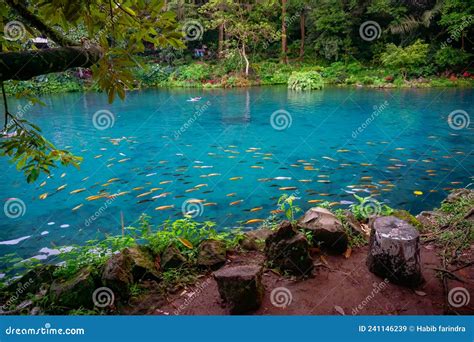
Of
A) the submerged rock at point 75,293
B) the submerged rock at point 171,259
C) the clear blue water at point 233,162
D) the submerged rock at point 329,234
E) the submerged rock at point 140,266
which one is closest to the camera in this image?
the submerged rock at point 75,293

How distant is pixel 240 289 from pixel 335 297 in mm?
863

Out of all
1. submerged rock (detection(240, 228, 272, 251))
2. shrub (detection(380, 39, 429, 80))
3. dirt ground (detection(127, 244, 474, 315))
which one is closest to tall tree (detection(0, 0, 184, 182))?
dirt ground (detection(127, 244, 474, 315))

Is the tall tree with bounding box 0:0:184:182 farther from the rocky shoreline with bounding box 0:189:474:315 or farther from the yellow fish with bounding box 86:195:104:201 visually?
the yellow fish with bounding box 86:195:104:201

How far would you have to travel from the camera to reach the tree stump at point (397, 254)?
116 inches

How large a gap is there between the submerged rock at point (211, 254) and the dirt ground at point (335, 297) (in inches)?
5.9

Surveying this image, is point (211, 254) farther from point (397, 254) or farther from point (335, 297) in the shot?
point (397, 254)

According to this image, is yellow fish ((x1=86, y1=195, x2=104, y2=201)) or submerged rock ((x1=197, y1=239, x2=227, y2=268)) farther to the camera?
yellow fish ((x1=86, y1=195, x2=104, y2=201))

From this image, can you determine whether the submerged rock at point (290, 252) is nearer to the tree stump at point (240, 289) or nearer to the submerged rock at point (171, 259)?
the tree stump at point (240, 289)

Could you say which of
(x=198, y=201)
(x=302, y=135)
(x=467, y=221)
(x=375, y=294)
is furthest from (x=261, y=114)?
(x=375, y=294)

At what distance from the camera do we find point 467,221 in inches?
151

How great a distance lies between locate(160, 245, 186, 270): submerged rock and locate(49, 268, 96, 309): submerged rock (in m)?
0.68

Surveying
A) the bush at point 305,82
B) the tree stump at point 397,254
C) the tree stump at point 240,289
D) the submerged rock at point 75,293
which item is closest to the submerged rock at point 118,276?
the submerged rock at point 75,293

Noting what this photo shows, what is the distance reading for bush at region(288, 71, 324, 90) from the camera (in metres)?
22.3

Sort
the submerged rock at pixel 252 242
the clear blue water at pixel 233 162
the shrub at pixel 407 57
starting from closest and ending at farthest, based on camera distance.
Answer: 1. the submerged rock at pixel 252 242
2. the clear blue water at pixel 233 162
3. the shrub at pixel 407 57
